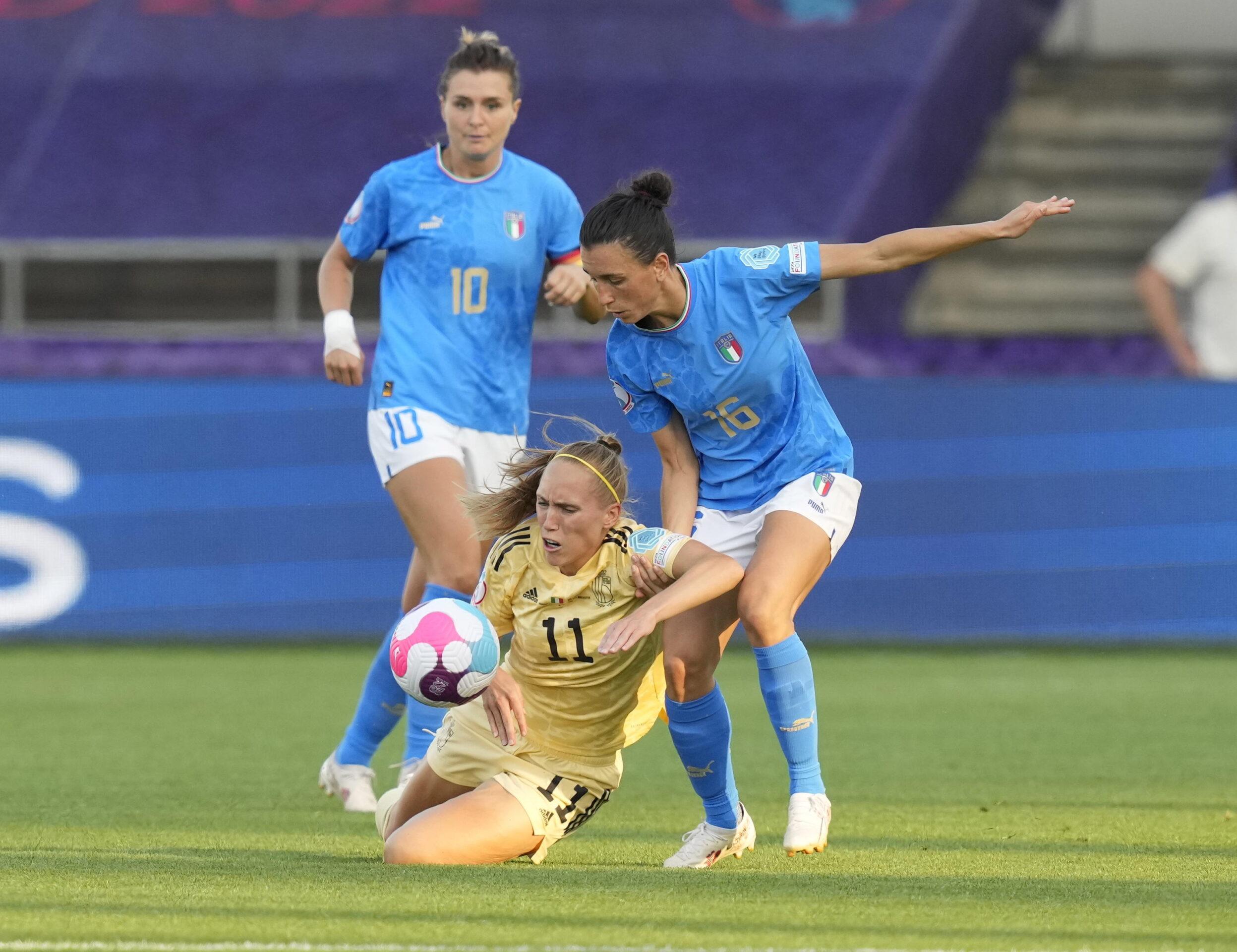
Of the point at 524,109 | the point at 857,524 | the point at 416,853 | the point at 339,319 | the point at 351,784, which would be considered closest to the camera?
the point at 416,853

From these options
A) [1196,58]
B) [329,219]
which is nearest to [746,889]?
[329,219]

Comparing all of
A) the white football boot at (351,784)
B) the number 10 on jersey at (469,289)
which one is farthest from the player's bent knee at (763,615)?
the number 10 on jersey at (469,289)

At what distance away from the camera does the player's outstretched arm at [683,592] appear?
4855mm

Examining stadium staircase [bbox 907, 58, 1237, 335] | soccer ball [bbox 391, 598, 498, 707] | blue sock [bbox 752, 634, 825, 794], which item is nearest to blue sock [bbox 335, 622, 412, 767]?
soccer ball [bbox 391, 598, 498, 707]

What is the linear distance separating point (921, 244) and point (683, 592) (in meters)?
1.14

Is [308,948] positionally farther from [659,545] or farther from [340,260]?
[340,260]

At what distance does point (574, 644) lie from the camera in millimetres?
5266

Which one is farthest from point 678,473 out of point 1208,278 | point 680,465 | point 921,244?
point 1208,278

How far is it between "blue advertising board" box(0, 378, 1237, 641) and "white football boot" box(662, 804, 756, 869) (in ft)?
18.3

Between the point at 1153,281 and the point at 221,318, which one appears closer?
the point at 1153,281

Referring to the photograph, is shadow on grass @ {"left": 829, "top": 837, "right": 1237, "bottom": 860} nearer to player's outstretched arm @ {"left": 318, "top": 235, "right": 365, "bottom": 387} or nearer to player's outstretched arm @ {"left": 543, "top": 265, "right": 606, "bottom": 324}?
player's outstretched arm @ {"left": 543, "top": 265, "right": 606, "bottom": 324}

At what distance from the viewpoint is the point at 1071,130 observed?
62.1ft

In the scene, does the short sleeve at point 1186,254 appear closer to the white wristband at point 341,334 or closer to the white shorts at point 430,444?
the white shorts at point 430,444

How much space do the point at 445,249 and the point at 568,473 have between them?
175 cm
